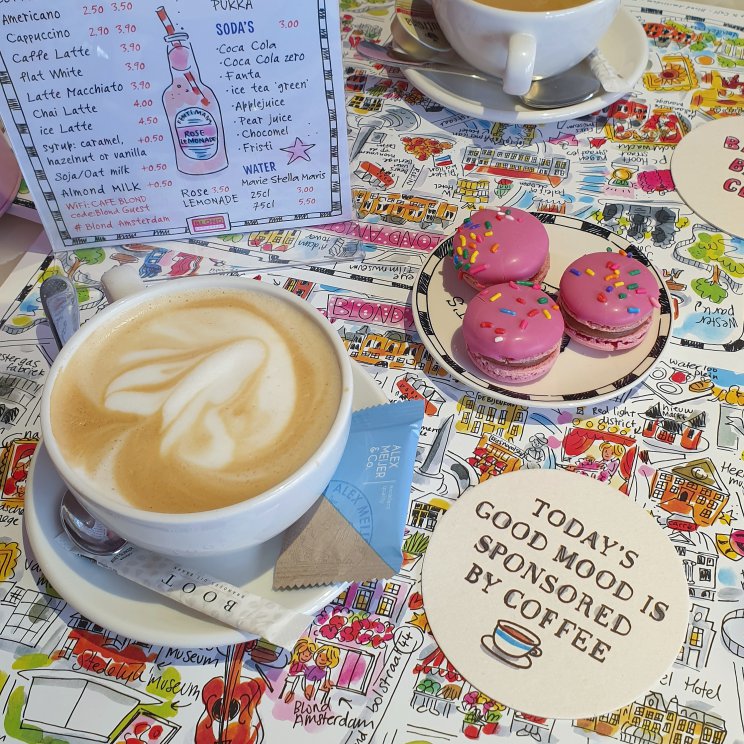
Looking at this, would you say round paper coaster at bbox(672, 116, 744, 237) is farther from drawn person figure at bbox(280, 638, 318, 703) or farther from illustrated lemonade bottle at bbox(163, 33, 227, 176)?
drawn person figure at bbox(280, 638, 318, 703)

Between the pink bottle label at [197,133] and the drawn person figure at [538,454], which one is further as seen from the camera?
the pink bottle label at [197,133]

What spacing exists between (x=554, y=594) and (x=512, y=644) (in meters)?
0.07

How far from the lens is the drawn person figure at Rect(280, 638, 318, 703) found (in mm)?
740

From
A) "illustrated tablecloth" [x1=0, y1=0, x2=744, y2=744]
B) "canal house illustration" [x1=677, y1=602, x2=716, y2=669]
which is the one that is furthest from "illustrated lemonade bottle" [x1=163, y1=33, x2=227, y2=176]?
"canal house illustration" [x1=677, y1=602, x2=716, y2=669]

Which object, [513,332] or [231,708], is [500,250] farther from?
[231,708]

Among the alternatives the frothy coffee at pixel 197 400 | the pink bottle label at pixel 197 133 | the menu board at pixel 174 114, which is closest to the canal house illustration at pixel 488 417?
the frothy coffee at pixel 197 400

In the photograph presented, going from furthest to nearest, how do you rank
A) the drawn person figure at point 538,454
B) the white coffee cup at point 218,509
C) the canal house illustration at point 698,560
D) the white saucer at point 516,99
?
the white saucer at point 516,99
the drawn person figure at point 538,454
the canal house illustration at point 698,560
the white coffee cup at point 218,509

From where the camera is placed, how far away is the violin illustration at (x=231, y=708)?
0.72 m

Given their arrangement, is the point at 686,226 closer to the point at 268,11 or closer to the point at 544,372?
the point at 544,372

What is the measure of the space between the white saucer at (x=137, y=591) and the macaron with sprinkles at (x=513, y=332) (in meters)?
0.33

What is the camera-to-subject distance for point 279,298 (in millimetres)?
843

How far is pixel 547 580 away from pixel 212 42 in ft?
2.42

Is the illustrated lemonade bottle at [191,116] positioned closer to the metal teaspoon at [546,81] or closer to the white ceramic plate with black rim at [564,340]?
the white ceramic plate with black rim at [564,340]

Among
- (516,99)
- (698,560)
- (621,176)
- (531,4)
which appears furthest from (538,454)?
(531,4)
